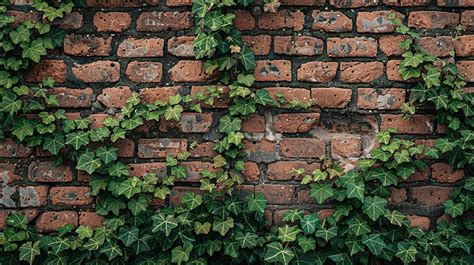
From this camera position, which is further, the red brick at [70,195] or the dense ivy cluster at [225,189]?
the red brick at [70,195]

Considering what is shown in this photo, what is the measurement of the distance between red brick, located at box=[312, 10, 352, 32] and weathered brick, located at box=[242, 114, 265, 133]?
1.65 ft

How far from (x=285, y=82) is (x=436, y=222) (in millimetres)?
1000

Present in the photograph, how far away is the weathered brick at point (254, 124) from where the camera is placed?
2729mm

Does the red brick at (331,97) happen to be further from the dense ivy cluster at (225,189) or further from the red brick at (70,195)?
the red brick at (70,195)

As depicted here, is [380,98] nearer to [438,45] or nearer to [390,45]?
[390,45]

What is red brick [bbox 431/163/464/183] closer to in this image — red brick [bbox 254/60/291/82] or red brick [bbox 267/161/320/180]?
red brick [bbox 267/161/320/180]

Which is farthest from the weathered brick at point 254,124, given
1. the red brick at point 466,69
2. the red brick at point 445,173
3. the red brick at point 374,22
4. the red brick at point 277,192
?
the red brick at point 466,69

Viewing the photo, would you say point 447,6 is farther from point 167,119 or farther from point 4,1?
point 4,1

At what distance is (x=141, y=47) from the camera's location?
2680 millimetres

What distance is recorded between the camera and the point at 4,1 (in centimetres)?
263

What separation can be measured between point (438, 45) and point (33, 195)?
2.05 metres

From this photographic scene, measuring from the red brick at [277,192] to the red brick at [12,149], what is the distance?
3.68 feet

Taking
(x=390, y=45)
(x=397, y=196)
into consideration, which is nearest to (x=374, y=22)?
(x=390, y=45)

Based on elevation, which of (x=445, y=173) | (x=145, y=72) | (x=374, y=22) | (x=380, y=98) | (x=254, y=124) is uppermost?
(x=374, y=22)
